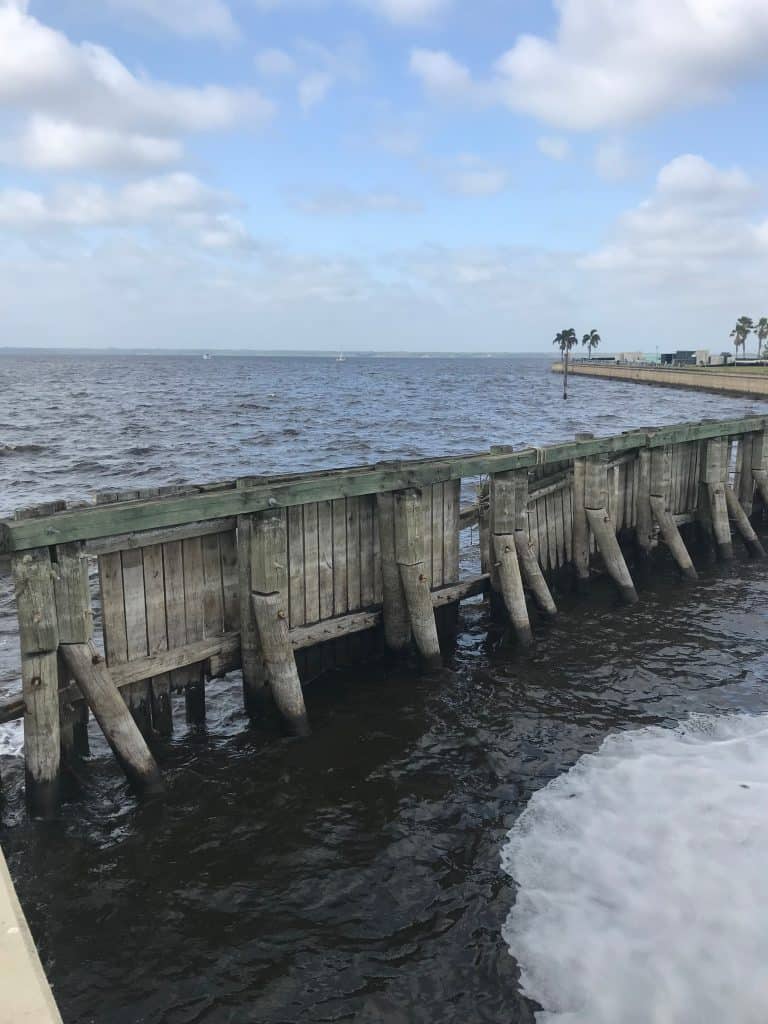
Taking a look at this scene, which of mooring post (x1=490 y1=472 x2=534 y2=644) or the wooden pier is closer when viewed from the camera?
the wooden pier

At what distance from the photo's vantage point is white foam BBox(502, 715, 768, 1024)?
18.3ft

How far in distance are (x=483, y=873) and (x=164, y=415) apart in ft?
179

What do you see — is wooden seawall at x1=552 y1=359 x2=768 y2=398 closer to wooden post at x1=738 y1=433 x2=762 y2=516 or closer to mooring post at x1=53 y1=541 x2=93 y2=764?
wooden post at x1=738 y1=433 x2=762 y2=516

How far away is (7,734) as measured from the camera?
31.1ft

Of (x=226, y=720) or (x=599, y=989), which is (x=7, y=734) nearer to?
(x=226, y=720)

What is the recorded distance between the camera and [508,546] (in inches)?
478

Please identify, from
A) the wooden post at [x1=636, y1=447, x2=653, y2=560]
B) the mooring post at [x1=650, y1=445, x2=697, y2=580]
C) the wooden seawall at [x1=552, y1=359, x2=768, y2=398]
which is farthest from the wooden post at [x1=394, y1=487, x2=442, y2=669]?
the wooden seawall at [x1=552, y1=359, x2=768, y2=398]

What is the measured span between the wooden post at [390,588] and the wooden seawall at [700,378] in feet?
218

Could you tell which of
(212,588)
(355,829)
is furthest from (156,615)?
(355,829)

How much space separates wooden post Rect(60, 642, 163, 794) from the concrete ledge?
389cm

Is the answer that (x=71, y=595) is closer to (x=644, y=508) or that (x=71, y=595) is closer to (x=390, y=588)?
(x=390, y=588)

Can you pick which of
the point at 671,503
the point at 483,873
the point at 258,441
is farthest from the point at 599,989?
the point at 258,441

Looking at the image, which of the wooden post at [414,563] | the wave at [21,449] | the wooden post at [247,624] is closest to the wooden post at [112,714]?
the wooden post at [247,624]

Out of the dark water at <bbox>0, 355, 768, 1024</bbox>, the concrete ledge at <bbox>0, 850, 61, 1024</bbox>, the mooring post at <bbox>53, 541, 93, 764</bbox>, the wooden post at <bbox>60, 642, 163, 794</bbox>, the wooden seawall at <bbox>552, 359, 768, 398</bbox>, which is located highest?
the wooden seawall at <bbox>552, 359, 768, 398</bbox>
